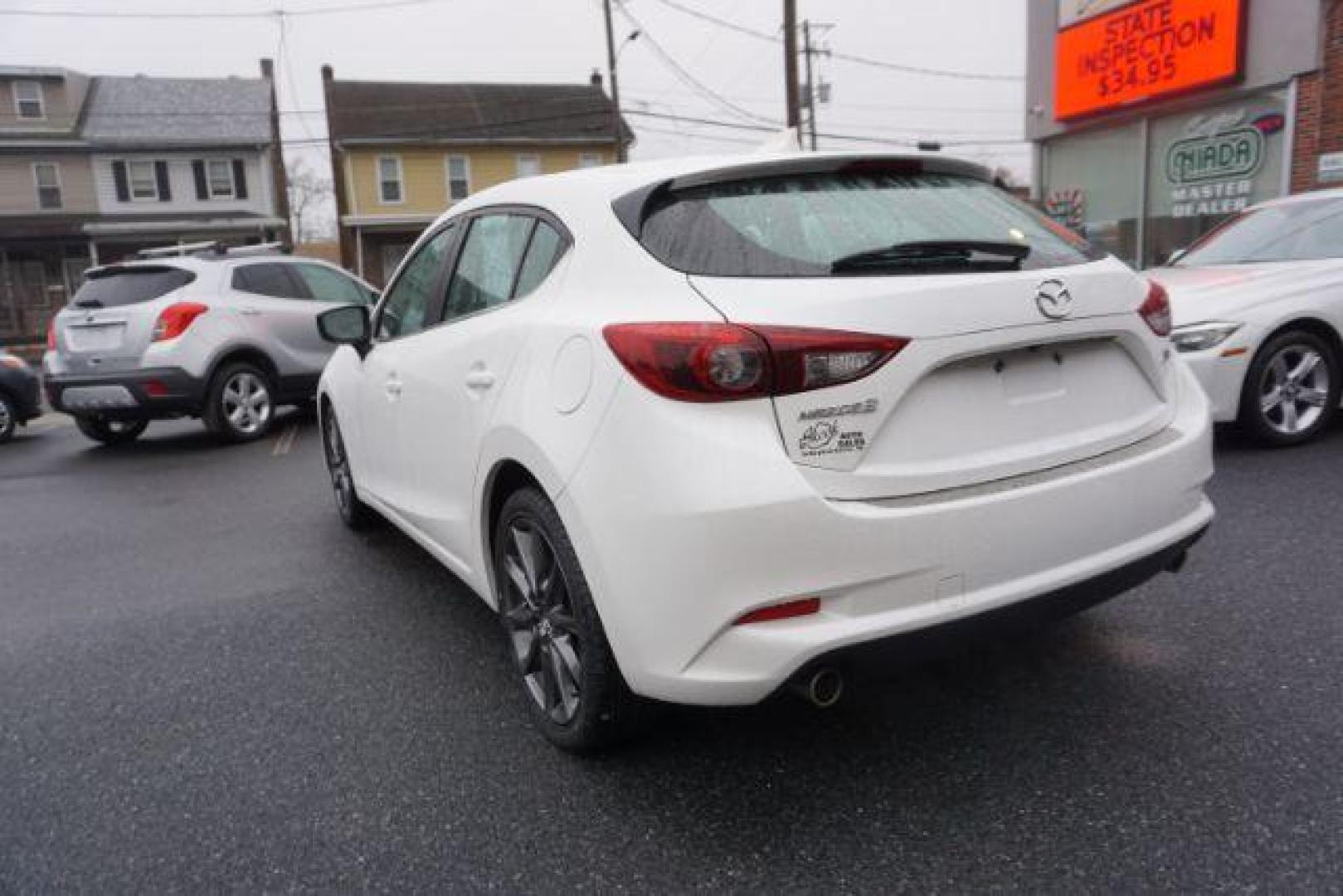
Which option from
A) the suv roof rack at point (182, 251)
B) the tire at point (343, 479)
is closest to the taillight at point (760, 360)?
the tire at point (343, 479)

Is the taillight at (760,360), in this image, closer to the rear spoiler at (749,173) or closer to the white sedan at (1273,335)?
the rear spoiler at (749,173)

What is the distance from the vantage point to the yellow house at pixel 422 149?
120ft

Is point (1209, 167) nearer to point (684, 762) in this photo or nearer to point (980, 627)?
point (980, 627)

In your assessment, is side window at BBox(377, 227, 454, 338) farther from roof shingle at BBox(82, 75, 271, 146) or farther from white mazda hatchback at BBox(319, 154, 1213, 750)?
roof shingle at BBox(82, 75, 271, 146)

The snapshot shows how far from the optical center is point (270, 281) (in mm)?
9375

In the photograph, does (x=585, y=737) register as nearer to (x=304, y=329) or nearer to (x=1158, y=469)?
(x=1158, y=469)

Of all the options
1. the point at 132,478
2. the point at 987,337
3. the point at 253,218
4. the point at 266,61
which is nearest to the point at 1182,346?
the point at 987,337

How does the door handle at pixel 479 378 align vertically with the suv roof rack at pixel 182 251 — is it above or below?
below

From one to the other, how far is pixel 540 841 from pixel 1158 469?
5.90 ft

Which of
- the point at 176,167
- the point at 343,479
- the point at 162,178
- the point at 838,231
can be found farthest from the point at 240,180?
the point at 838,231

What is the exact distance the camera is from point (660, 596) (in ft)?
7.16

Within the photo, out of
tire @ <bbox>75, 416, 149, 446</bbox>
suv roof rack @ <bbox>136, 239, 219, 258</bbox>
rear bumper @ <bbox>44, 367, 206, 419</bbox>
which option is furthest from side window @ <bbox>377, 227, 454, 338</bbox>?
suv roof rack @ <bbox>136, 239, 219, 258</bbox>

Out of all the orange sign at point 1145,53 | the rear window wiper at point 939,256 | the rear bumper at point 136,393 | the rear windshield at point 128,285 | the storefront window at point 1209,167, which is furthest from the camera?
the orange sign at point 1145,53

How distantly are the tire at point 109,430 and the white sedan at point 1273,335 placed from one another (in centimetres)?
872
